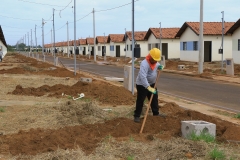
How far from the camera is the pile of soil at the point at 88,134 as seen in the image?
617 centimetres

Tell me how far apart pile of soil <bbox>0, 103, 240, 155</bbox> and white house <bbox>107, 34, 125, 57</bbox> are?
5591 centimetres

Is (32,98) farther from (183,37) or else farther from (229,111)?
(183,37)

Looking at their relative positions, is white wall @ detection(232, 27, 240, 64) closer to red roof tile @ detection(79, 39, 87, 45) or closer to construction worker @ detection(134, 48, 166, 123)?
construction worker @ detection(134, 48, 166, 123)

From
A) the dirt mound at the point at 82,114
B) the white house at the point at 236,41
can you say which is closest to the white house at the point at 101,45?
the white house at the point at 236,41

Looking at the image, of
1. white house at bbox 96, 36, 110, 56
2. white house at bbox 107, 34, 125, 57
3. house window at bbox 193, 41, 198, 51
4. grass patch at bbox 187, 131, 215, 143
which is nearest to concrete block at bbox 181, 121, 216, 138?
grass patch at bbox 187, 131, 215, 143

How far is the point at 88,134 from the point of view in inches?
276

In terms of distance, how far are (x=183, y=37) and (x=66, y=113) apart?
33.5 m

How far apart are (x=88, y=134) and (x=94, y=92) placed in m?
5.89

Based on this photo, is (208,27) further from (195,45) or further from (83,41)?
(83,41)

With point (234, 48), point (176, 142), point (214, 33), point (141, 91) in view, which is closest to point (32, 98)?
point (141, 91)

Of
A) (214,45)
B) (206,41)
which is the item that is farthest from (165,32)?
(214,45)

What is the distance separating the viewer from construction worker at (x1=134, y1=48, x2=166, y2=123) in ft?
25.6

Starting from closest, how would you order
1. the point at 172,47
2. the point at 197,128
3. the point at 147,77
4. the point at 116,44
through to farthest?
the point at 197,128
the point at 147,77
the point at 172,47
the point at 116,44

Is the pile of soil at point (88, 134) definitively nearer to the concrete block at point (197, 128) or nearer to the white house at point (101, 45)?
the concrete block at point (197, 128)
